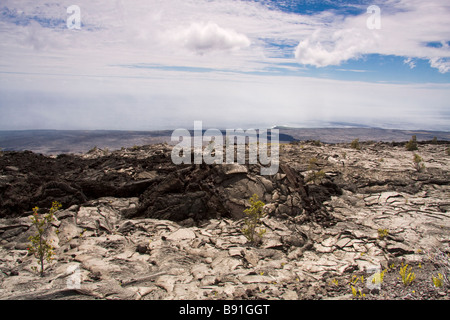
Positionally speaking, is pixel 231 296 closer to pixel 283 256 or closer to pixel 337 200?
pixel 283 256

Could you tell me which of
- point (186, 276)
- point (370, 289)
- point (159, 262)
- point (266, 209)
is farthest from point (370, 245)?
point (159, 262)

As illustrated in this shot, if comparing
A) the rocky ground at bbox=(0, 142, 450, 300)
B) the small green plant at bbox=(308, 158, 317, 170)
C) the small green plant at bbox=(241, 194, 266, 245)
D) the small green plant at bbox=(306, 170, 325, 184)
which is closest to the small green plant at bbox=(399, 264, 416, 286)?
the rocky ground at bbox=(0, 142, 450, 300)

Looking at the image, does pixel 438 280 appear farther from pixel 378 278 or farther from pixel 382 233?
pixel 382 233

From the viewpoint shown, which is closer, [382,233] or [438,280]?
[438,280]

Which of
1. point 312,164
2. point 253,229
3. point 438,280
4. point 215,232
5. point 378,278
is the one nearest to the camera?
point 438,280

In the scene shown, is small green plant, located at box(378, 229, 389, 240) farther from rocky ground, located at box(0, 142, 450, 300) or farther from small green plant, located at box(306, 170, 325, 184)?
small green plant, located at box(306, 170, 325, 184)

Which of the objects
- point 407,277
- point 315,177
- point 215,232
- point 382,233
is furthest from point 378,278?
point 315,177

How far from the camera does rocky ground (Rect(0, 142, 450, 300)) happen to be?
6.55 meters

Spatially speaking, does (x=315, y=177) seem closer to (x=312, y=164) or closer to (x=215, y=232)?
(x=312, y=164)

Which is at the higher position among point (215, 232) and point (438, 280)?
point (438, 280)

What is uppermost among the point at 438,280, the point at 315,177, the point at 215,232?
the point at 315,177

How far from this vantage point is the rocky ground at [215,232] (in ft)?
21.5

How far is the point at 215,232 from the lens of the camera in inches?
391

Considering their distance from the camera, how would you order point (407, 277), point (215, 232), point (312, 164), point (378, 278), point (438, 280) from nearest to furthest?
point (438, 280)
point (407, 277)
point (378, 278)
point (215, 232)
point (312, 164)
